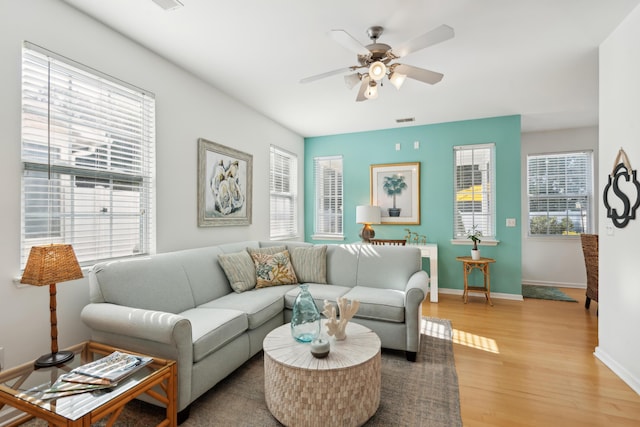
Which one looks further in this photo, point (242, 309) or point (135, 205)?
point (135, 205)

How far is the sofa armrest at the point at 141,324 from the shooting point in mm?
1696

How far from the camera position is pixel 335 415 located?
1.62m

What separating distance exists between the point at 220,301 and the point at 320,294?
0.91m

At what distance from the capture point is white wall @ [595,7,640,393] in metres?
2.17

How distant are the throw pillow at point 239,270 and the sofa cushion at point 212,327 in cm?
54

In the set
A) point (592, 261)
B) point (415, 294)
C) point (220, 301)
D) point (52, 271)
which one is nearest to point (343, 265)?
point (415, 294)

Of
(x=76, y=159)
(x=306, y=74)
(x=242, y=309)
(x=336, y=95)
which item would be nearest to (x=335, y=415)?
(x=242, y=309)

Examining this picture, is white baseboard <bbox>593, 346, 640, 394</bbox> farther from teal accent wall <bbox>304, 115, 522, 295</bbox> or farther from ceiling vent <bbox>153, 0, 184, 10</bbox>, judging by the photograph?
ceiling vent <bbox>153, 0, 184, 10</bbox>

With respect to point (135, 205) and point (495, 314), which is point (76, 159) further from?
point (495, 314)

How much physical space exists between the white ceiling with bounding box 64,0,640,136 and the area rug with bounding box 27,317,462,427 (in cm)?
266

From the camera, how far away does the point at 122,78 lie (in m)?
2.48

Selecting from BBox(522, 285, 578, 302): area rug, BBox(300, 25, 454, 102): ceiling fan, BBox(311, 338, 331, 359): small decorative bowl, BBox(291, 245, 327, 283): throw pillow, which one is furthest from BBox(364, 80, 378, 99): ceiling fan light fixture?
BBox(522, 285, 578, 302): area rug

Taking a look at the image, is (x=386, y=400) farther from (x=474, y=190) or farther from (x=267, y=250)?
(x=474, y=190)

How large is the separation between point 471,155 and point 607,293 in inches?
104
